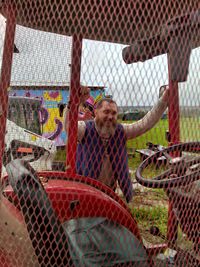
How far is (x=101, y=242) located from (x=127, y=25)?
98 centimetres

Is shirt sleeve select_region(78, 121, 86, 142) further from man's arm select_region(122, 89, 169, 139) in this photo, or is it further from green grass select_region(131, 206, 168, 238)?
green grass select_region(131, 206, 168, 238)

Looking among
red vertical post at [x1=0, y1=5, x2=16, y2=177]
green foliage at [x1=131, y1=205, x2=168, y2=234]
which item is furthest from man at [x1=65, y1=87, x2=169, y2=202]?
red vertical post at [x1=0, y1=5, x2=16, y2=177]

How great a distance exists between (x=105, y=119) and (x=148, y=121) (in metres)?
0.61

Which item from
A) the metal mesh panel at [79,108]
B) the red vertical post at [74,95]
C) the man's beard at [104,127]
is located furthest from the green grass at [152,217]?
the red vertical post at [74,95]

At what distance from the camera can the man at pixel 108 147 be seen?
2.00 m

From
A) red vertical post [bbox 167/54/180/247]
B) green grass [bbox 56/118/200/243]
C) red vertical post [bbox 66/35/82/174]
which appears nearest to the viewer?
green grass [bbox 56/118/200/243]

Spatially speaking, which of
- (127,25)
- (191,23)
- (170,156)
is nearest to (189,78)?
(191,23)

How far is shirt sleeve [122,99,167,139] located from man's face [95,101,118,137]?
0.14 m

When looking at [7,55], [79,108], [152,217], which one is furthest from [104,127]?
[7,55]

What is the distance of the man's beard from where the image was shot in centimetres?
231

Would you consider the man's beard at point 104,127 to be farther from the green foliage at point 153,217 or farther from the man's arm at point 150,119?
the green foliage at point 153,217

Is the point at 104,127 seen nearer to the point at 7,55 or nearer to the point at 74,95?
the point at 74,95

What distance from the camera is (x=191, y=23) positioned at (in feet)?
5.16

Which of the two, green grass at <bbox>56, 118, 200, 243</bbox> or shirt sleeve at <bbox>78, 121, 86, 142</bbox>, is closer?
green grass at <bbox>56, 118, 200, 243</bbox>
